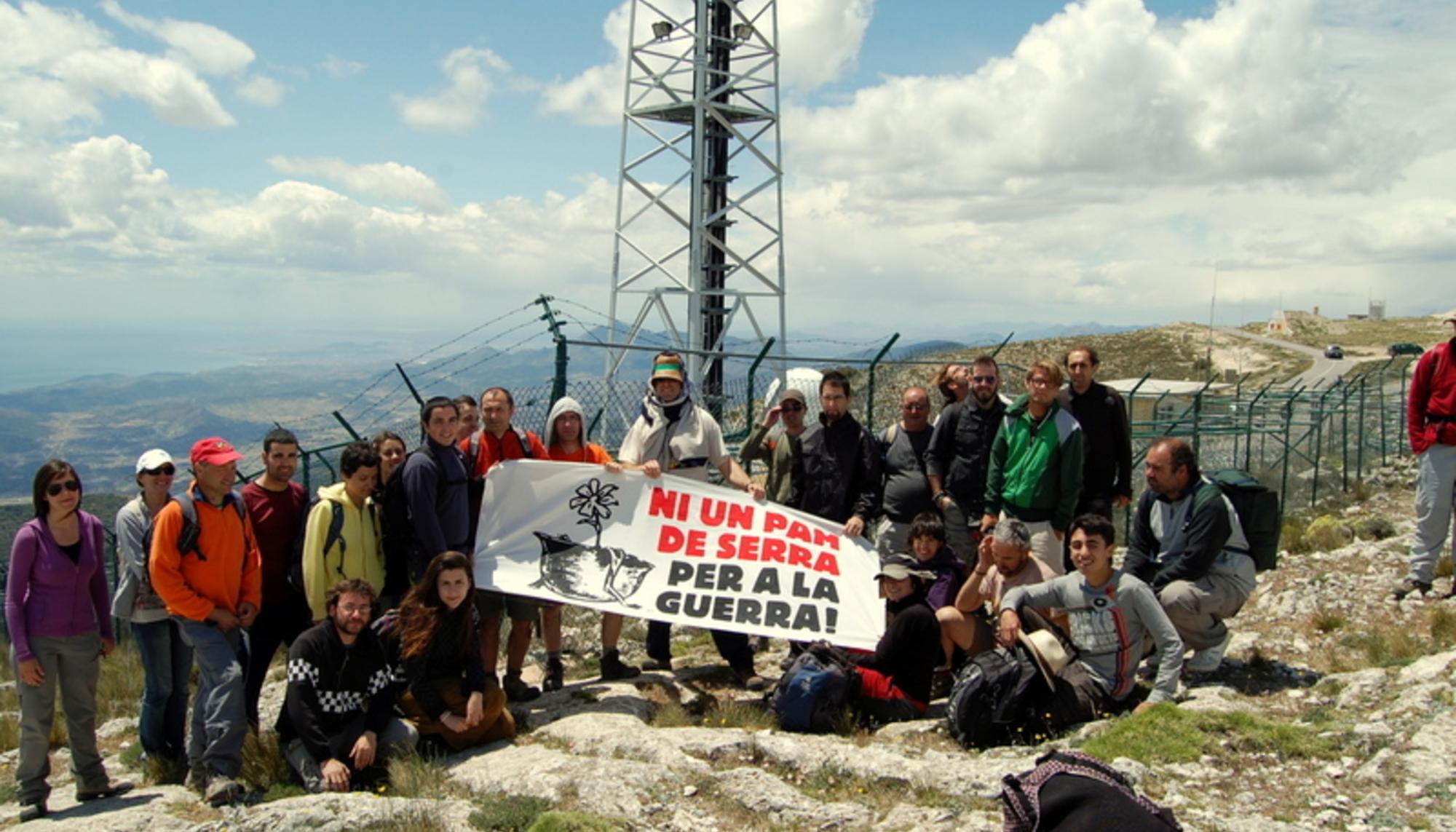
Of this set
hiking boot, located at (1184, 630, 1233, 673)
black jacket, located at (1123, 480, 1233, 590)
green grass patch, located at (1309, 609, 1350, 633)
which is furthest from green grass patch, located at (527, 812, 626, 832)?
green grass patch, located at (1309, 609, 1350, 633)

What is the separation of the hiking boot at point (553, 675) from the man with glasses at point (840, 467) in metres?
2.30

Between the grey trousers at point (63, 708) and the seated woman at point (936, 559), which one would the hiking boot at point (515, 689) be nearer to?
the grey trousers at point (63, 708)

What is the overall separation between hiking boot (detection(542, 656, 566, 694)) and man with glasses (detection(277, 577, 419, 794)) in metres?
1.59

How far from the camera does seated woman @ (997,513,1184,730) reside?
657 cm

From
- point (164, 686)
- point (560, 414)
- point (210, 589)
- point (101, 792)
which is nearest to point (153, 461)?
point (210, 589)

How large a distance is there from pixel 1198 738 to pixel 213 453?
5977 millimetres

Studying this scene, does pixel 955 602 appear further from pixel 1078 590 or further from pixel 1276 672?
pixel 1276 672

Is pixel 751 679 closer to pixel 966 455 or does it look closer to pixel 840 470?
A: pixel 840 470

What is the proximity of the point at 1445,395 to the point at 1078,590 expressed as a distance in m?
3.76

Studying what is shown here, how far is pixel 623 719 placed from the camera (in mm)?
7027

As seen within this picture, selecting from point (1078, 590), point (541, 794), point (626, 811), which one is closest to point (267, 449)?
point (541, 794)

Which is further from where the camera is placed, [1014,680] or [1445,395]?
[1445,395]

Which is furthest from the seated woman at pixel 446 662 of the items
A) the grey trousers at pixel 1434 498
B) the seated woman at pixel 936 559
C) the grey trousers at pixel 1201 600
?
the grey trousers at pixel 1434 498

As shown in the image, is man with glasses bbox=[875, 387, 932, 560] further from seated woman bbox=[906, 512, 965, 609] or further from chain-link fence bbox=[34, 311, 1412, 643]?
chain-link fence bbox=[34, 311, 1412, 643]
